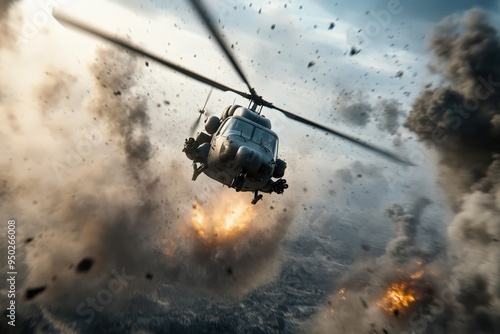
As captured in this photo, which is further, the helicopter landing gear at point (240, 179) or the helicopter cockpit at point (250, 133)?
the helicopter cockpit at point (250, 133)

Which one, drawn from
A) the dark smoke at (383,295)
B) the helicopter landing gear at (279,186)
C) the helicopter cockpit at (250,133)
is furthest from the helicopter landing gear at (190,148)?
the dark smoke at (383,295)

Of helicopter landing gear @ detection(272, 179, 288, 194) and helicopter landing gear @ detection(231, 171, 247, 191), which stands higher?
helicopter landing gear @ detection(272, 179, 288, 194)

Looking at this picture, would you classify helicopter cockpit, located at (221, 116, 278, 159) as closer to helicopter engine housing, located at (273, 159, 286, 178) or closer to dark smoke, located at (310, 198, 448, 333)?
helicopter engine housing, located at (273, 159, 286, 178)

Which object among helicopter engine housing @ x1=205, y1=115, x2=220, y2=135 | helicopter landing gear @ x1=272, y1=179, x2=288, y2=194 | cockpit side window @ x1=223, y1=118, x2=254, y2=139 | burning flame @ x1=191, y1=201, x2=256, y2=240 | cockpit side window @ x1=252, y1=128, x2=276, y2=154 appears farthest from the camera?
burning flame @ x1=191, y1=201, x2=256, y2=240

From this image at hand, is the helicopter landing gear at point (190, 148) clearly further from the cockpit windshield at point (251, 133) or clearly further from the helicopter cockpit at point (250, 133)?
the cockpit windshield at point (251, 133)

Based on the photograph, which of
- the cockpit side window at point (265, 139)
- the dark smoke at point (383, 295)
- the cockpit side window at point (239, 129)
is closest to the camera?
the cockpit side window at point (239, 129)

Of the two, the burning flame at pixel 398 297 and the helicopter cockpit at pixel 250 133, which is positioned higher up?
the helicopter cockpit at pixel 250 133

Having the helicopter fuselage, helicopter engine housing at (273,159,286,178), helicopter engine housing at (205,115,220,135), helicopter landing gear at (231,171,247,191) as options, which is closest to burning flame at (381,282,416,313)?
helicopter engine housing at (273,159,286,178)

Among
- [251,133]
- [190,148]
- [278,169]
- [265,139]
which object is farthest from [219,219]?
[251,133]
